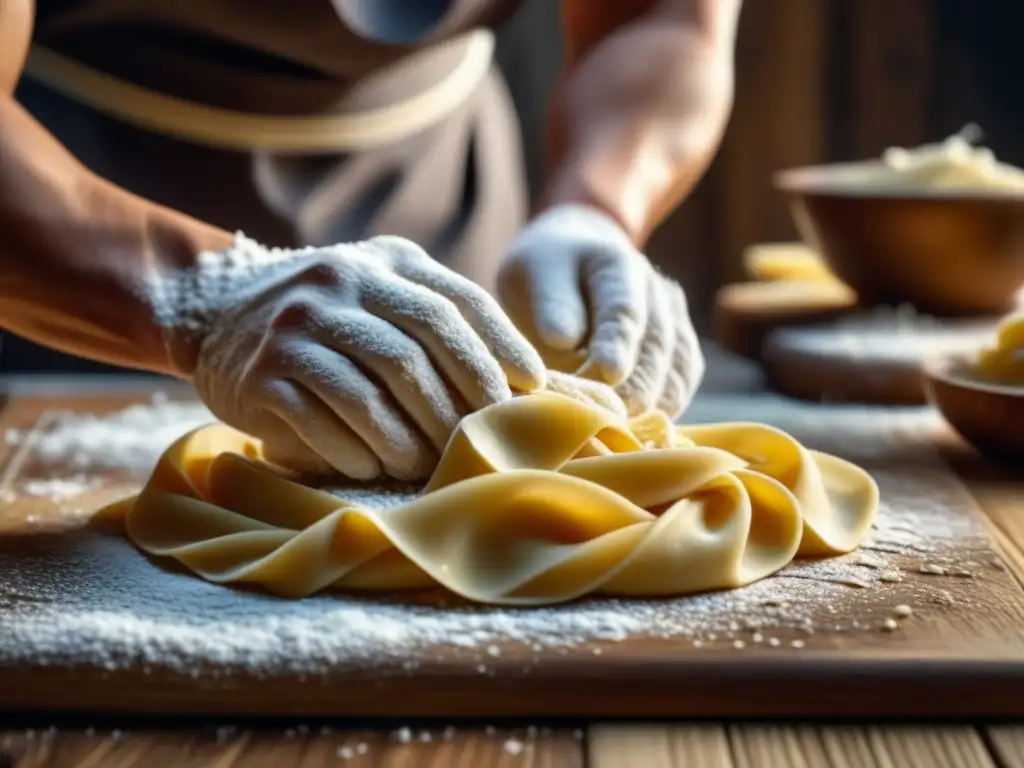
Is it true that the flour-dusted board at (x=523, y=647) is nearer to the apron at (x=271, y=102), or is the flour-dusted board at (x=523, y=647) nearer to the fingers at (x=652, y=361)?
the fingers at (x=652, y=361)

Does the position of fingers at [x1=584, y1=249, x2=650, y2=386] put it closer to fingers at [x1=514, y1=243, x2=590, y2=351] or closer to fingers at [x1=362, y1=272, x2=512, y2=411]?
fingers at [x1=514, y1=243, x2=590, y2=351]

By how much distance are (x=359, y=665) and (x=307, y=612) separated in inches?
4.2

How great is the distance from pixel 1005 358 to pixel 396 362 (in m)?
0.73

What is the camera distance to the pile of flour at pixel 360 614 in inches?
37.6

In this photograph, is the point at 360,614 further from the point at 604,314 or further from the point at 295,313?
the point at 604,314

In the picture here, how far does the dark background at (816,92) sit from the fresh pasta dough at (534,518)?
1787 millimetres

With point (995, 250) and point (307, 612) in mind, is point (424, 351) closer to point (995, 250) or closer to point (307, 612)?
point (307, 612)

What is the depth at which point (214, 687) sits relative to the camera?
927 millimetres

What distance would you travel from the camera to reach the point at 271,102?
1.70m

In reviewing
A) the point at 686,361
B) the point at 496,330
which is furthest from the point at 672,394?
the point at 496,330

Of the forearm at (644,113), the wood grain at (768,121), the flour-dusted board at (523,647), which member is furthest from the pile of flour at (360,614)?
the wood grain at (768,121)

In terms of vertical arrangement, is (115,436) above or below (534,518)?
below

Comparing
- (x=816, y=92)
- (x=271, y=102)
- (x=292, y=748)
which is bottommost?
(x=292, y=748)

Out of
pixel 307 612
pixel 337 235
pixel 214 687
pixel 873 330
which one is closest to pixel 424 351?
pixel 307 612
